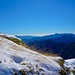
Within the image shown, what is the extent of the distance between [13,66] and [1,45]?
3607mm

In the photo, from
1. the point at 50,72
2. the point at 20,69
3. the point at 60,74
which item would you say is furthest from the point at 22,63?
the point at 60,74

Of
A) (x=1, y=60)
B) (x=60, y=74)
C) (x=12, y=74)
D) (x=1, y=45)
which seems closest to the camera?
(x=12, y=74)

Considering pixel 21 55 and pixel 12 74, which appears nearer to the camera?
pixel 12 74

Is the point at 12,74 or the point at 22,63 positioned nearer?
the point at 12,74

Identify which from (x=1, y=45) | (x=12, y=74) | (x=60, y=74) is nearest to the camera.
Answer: (x=12, y=74)

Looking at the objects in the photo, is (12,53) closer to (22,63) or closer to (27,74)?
(22,63)

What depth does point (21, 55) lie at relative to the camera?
11719mm

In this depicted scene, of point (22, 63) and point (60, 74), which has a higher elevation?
point (22, 63)

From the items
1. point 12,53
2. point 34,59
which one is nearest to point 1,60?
point 12,53

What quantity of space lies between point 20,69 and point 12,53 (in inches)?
88.1

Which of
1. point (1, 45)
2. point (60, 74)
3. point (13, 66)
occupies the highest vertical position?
point (1, 45)

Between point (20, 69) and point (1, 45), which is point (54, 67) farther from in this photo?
point (1, 45)

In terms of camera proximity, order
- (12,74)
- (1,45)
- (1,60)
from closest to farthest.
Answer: (12,74) < (1,60) < (1,45)

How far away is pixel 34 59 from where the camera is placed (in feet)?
38.2
